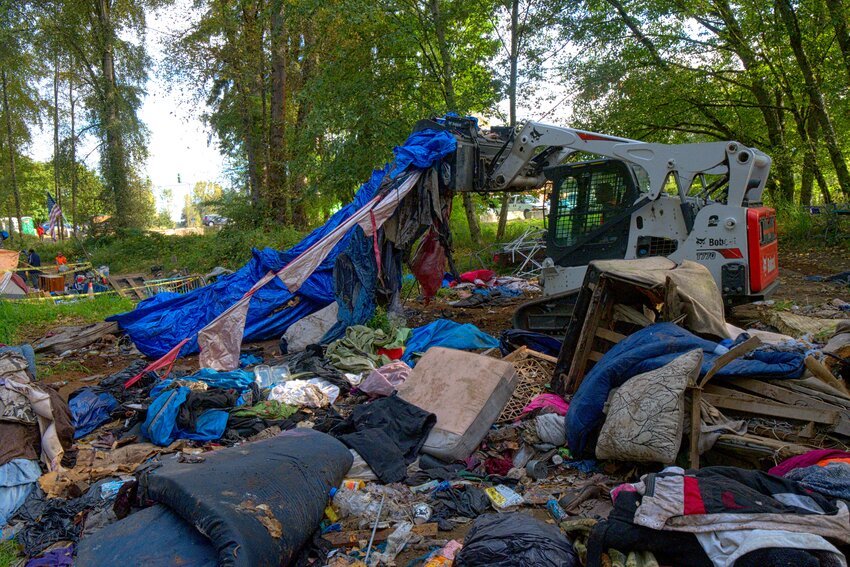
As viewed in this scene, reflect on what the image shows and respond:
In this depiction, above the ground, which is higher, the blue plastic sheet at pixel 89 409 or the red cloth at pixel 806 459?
the red cloth at pixel 806 459

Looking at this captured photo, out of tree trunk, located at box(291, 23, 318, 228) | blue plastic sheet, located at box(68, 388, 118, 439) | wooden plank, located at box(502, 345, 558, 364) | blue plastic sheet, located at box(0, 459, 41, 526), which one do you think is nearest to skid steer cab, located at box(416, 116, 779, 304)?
wooden plank, located at box(502, 345, 558, 364)

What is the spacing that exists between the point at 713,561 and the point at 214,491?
2.32 m

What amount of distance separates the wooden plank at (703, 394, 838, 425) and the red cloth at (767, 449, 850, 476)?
0.44 m

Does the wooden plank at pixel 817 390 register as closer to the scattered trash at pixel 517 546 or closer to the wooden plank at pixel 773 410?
the wooden plank at pixel 773 410

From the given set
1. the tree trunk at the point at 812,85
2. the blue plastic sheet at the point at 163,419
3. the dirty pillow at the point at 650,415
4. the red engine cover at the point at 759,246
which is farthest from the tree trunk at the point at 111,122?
the dirty pillow at the point at 650,415

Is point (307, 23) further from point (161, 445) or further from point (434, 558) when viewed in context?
point (434, 558)

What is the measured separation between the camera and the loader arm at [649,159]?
20.2 ft

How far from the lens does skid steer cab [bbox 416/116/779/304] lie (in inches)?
242

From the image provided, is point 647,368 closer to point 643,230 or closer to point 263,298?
point 643,230

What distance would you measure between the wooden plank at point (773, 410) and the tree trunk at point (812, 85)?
35.6ft

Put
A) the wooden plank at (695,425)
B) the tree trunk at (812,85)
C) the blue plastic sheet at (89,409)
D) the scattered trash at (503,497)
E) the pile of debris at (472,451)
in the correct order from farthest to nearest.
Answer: the tree trunk at (812,85) → the blue plastic sheet at (89,409) → the scattered trash at (503,497) → the wooden plank at (695,425) → the pile of debris at (472,451)

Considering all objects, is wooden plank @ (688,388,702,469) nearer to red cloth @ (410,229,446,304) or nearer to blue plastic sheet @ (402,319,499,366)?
blue plastic sheet @ (402,319,499,366)

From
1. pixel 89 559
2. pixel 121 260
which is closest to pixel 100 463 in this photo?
pixel 89 559

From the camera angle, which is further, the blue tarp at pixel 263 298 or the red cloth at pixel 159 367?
the blue tarp at pixel 263 298
